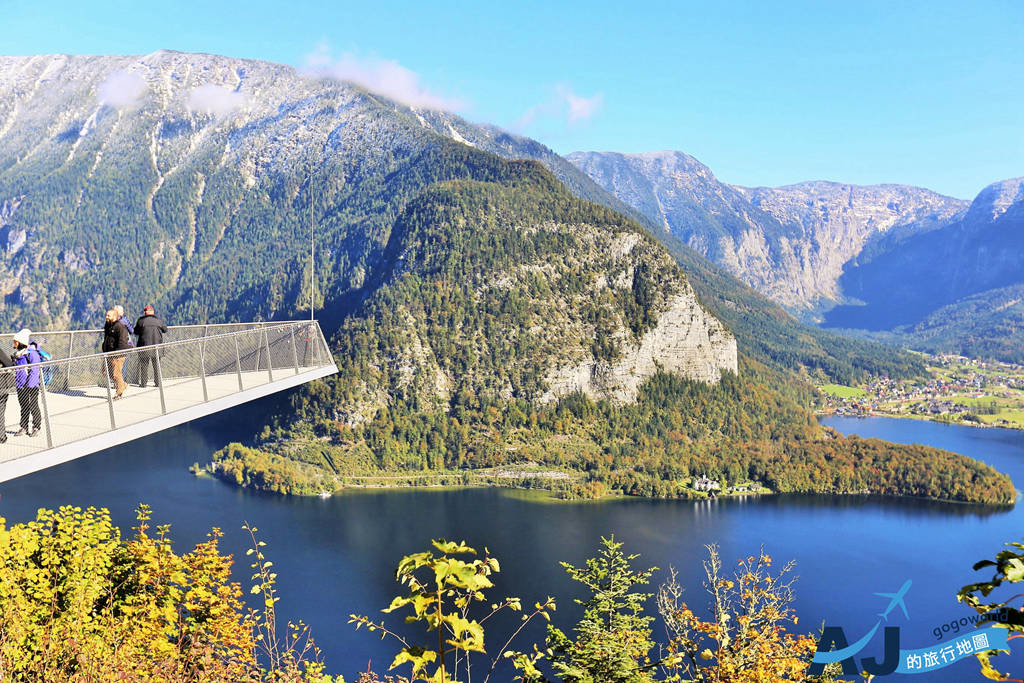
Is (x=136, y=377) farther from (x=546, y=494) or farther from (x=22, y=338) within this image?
(x=546, y=494)

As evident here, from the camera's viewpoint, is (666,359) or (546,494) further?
(666,359)

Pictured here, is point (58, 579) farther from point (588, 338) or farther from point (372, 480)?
point (588, 338)

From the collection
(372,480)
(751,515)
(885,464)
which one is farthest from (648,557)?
(885,464)

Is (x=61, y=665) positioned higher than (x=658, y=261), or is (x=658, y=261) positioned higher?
(x=658, y=261)

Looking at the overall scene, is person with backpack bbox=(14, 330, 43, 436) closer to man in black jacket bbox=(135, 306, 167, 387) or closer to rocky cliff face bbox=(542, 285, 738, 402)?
man in black jacket bbox=(135, 306, 167, 387)

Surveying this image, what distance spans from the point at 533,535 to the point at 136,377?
285ft

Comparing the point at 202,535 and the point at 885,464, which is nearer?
the point at 202,535

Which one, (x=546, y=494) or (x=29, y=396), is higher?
(x=29, y=396)

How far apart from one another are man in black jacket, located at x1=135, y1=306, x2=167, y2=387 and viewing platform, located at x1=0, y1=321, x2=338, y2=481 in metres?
0.05

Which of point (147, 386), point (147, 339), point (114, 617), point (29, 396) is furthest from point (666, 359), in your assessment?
point (29, 396)

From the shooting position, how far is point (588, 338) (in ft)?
576

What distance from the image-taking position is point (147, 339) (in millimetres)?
15117

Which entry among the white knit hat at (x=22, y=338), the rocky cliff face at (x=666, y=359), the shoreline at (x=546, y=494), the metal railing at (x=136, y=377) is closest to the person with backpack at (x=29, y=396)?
the metal railing at (x=136, y=377)

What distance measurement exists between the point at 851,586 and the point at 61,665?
86652 millimetres
